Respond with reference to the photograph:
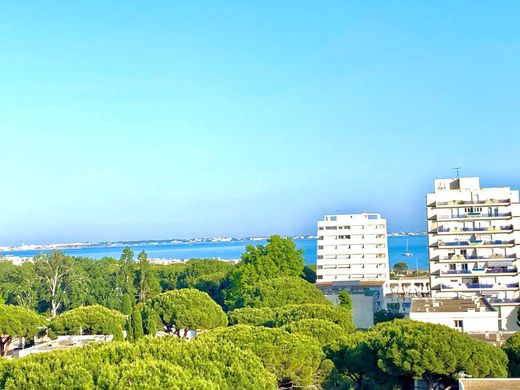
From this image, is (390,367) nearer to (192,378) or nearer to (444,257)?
(192,378)

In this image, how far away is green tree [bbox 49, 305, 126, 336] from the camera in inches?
1660

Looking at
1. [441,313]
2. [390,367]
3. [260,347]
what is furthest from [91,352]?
[441,313]

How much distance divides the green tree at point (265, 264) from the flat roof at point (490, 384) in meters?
34.3

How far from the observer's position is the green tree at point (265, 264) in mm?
57250

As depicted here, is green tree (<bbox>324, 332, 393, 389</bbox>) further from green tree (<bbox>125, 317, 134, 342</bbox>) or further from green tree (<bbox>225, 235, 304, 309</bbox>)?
green tree (<bbox>225, 235, 304, 309</bbox>)

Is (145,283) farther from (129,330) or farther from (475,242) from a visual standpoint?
→ (475,242)

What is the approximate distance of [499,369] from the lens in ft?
78.5

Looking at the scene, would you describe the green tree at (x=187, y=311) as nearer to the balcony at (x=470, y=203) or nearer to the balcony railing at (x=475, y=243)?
the balcony railing at (x=475, y=243)

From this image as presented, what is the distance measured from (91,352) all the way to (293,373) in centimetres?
902

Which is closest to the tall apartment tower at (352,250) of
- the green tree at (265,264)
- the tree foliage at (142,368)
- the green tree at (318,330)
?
the green tree at (265,264)

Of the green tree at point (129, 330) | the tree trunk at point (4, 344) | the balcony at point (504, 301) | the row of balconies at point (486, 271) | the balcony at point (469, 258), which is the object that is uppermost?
the balcony at point (469, 258)

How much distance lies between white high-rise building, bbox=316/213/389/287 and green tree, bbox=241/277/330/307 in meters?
28.7

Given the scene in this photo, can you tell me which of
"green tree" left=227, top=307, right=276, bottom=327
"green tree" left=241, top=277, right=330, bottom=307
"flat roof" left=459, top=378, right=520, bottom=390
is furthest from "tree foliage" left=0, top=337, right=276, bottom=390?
"green tree" left=241, top=277, right=330, bottom=307

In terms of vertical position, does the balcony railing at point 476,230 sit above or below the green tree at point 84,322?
above
